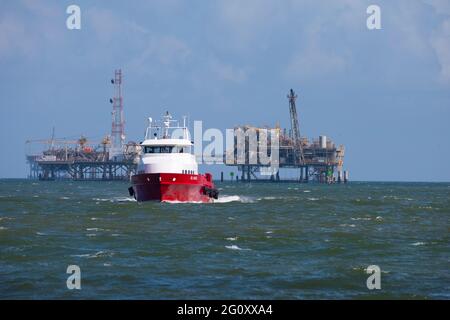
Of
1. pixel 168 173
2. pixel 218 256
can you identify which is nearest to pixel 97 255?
pixel 218 256

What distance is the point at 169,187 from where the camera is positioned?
73.8m

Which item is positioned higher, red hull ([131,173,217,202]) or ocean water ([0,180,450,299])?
red hull ([131,173,217,202])

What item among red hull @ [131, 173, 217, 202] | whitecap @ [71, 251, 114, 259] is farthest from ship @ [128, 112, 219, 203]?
whitecap @ [71, 251, 114, 259]

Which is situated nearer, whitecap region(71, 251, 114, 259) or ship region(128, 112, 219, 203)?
whitecap region(71, 251, 114, 259)

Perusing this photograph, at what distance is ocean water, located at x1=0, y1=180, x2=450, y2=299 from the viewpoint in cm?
3098

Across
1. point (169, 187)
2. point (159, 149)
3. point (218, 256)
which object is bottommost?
point (218, 256)

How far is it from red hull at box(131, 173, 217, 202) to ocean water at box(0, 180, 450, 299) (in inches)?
409

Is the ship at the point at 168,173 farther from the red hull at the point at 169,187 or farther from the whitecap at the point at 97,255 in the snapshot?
the whitecap at the point at 97,255

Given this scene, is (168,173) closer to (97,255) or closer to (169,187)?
(169,187)

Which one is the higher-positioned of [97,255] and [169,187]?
[169,187]

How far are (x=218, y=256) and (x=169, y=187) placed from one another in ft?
115

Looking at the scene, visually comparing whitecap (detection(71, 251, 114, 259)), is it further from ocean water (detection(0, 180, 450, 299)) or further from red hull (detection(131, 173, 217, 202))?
red hull (detection(131, 173, 217, 202))
